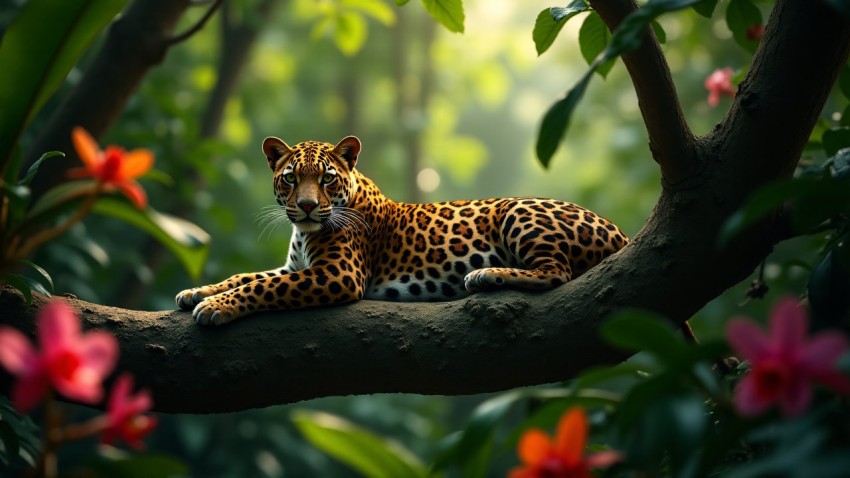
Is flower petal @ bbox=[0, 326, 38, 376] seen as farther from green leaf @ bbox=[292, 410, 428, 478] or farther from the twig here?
the twig

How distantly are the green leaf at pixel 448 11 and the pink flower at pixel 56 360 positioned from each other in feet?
7.54

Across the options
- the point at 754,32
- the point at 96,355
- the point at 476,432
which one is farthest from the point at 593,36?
the point at 96,355

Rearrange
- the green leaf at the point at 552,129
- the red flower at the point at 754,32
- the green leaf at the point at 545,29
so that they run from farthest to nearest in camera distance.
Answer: the red flower at the point at 754,32 → the green leaf at the point at 545,29 → the green leaf at the point at 552,129

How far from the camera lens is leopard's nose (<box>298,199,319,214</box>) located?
3.90 metres

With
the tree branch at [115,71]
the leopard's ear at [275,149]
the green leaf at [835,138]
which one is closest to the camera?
the green leaf at [835,138]

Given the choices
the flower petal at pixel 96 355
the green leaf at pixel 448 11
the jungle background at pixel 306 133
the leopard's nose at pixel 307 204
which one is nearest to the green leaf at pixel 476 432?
the flower petal at pixel 96 355

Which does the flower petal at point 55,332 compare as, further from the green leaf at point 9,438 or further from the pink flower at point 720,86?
the pink flower at point 720,86

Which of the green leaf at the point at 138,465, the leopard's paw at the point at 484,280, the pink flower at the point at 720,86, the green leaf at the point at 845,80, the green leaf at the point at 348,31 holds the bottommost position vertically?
the green leaf at the point at 138,465

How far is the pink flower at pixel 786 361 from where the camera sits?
1292 mm

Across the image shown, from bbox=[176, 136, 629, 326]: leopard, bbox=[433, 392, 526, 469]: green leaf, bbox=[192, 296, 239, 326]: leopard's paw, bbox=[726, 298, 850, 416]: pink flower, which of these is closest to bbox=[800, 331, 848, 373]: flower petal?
bbox=[726, 298, 850, 416]: pink flower

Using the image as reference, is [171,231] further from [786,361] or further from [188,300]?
[188,300]

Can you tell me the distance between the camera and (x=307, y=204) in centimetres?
391

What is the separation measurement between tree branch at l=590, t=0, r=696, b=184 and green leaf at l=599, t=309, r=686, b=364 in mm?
1288

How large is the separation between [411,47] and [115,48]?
11.0 m
